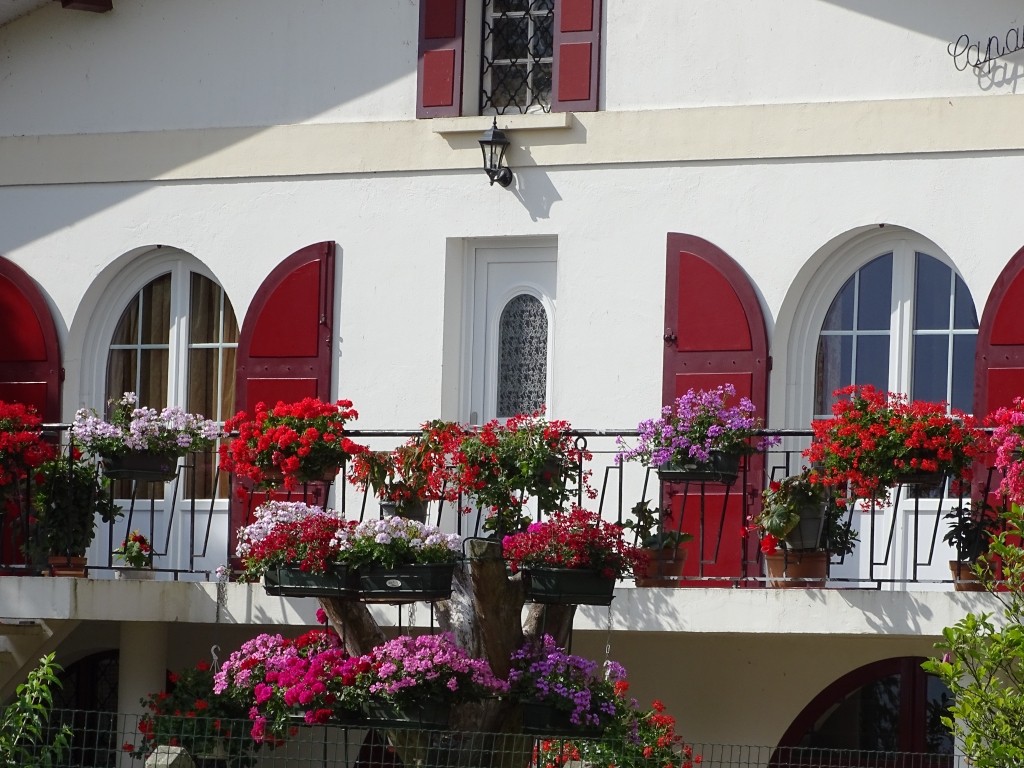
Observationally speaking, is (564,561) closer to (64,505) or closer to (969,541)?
(969,541)

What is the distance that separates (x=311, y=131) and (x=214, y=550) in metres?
2.72

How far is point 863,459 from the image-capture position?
A: 11391mm

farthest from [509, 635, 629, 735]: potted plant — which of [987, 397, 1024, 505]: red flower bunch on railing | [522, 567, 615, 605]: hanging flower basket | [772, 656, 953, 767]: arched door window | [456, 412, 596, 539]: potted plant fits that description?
[772, 656, 953, 767]: arched door window

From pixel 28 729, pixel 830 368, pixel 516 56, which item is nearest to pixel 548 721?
A: pixel 28 729

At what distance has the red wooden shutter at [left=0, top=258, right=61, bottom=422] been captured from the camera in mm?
14273

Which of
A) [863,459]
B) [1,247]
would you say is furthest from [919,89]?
[1,247]

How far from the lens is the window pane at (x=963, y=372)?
12727 millimetres

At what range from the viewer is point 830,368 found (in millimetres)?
13086

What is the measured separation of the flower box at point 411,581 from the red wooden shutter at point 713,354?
2589 millimetres

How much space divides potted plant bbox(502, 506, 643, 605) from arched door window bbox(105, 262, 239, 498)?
151 inches

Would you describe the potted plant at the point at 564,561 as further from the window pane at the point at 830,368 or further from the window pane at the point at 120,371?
the window pane at the point at 120,371

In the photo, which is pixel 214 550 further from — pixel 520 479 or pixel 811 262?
pixel 811 262

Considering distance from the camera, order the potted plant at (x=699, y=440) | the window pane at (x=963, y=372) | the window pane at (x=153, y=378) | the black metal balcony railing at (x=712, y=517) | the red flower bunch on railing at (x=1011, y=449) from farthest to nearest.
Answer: the window pane at (x=153, y=378) < the window pane at (x=963, y=372) < the black metal balcony railing at (x=712, y=517) < the potted plant at (x=699, y=440) < the red flower bunch on railing at (x=1011, y=449)

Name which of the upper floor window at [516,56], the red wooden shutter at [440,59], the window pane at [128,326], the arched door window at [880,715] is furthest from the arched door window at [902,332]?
the window pane at [128,326]
